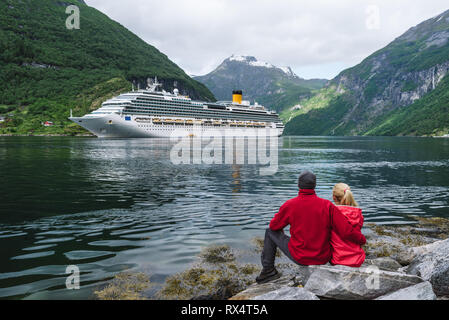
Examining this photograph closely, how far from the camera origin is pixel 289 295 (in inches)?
268

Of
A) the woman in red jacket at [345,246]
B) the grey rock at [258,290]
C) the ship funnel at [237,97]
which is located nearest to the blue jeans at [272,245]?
the grey rock at [258,290]

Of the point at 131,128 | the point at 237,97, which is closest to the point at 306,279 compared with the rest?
the point at 131,128

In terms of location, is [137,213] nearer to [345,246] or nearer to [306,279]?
[306,279]

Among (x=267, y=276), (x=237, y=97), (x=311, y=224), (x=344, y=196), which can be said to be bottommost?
(x=267, y=276)

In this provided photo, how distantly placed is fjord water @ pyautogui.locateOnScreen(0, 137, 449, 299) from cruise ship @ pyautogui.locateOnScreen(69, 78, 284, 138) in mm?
95383

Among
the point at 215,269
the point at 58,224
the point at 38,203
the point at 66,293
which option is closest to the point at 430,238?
the point at 215,269

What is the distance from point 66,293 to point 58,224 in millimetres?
7533

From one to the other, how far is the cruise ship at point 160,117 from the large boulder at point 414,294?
405 ft

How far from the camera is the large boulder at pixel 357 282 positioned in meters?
7.09

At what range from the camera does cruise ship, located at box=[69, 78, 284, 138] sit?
125 metres

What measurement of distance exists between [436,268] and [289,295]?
4.41m

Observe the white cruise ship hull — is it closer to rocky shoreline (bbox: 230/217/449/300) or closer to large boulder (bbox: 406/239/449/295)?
rocky shoreline (bbox: 230/217/449/300)

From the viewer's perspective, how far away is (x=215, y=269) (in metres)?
10.0
